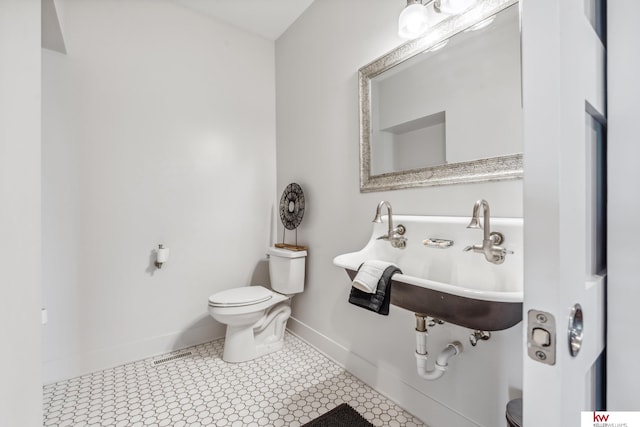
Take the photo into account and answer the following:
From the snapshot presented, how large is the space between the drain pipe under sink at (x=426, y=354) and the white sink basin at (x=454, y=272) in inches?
7.4

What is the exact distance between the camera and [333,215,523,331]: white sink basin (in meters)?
0.90

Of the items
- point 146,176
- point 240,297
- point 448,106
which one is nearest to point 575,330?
point 448,106

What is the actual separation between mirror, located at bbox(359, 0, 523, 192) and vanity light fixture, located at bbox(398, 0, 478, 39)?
0.17 feet

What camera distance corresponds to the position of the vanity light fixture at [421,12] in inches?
47.4

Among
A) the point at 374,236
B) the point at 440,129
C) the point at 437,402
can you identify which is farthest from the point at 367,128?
the point at 437,402

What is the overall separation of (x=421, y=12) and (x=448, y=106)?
1.37ft

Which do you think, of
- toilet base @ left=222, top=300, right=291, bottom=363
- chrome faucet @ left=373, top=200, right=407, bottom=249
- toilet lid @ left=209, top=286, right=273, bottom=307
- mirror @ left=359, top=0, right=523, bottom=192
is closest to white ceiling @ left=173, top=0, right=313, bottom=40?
mirror @ left=359, top=0, right=523, bottom=192

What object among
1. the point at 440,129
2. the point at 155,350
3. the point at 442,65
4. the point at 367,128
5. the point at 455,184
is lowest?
the point at 155,350

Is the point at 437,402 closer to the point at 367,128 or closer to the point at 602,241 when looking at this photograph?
the point at 602,241

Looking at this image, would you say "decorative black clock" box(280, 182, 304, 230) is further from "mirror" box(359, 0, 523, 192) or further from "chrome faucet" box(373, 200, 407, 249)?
"chrome faucet" box(373, 200, 407, 249)

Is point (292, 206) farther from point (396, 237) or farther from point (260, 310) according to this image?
point (396, 237)

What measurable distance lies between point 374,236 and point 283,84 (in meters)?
1.66

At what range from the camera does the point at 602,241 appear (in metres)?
0.58
